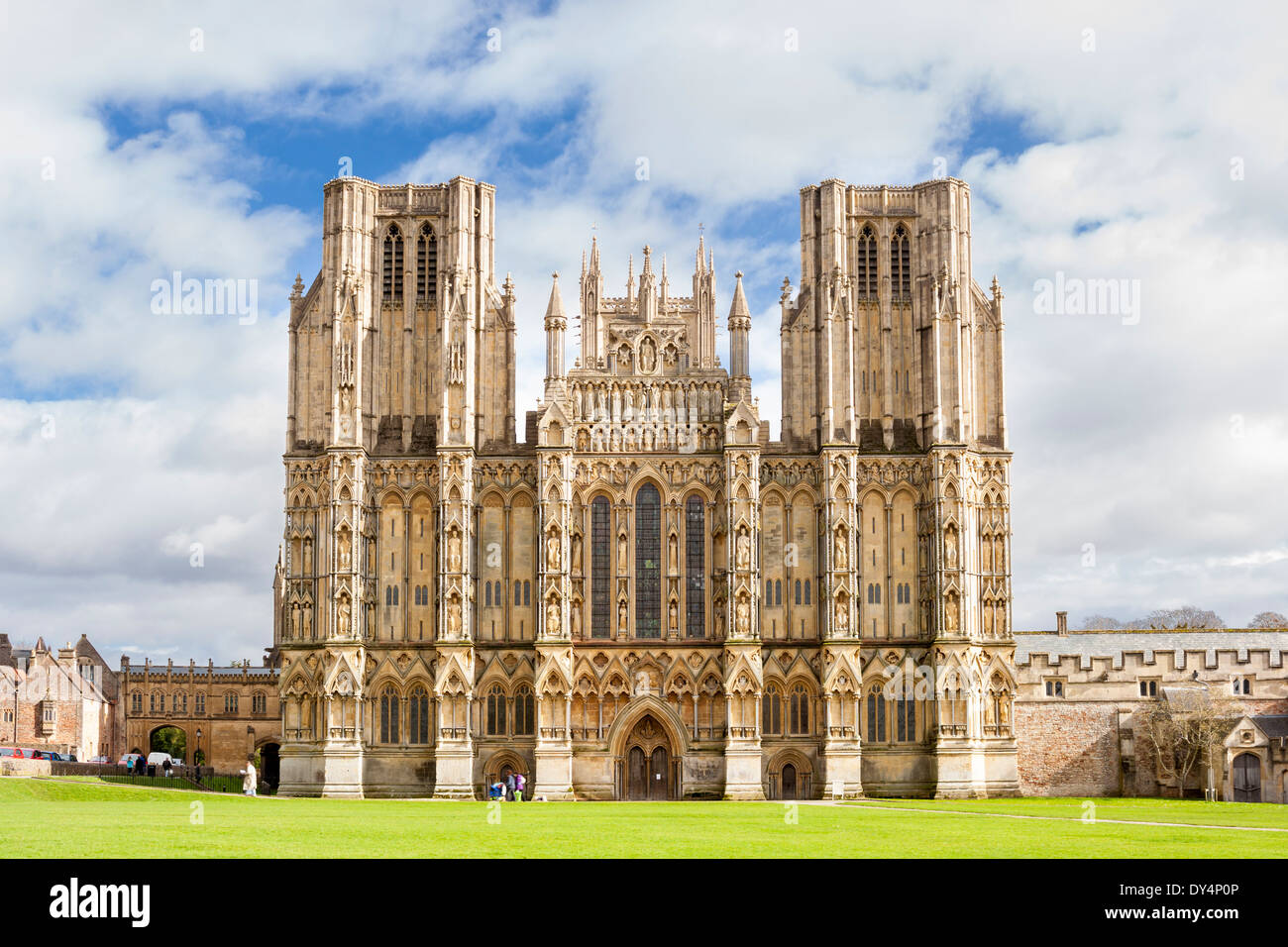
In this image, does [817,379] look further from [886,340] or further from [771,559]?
[771,559]

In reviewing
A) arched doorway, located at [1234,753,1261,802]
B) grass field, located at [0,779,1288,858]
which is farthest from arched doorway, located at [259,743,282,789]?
arched doorway, located at [1234,753,1261,802]

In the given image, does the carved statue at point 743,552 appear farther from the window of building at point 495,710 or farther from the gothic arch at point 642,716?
the window of building at point 495,710

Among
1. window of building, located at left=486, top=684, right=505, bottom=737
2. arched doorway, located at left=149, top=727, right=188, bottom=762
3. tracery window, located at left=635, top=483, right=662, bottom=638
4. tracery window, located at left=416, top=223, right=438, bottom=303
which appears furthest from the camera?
arched doorway, located at left=149, top=727, right=188, bottom=762

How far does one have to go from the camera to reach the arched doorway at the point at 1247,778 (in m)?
75.5

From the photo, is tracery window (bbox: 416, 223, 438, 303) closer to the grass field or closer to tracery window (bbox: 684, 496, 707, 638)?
tracery window (bbox: 684, 496, 707, 638)

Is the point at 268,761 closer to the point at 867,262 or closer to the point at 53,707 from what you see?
the point at 53,707

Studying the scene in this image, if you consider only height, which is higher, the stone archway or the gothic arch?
the gothic arch

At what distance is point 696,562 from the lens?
246 ft

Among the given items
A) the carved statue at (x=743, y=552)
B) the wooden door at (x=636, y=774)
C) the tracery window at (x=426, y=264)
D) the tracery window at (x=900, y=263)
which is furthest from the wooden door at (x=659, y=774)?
the tracery window at (x=900, y=263)

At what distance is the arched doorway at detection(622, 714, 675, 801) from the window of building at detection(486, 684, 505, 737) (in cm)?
610

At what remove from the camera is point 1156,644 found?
85.9 m

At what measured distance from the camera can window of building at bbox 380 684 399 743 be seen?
73.7m

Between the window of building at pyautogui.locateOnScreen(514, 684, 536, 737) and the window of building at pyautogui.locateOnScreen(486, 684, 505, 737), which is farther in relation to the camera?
the window of building at pyautogui.locateOnScreen(486, 684, 505, 737)
